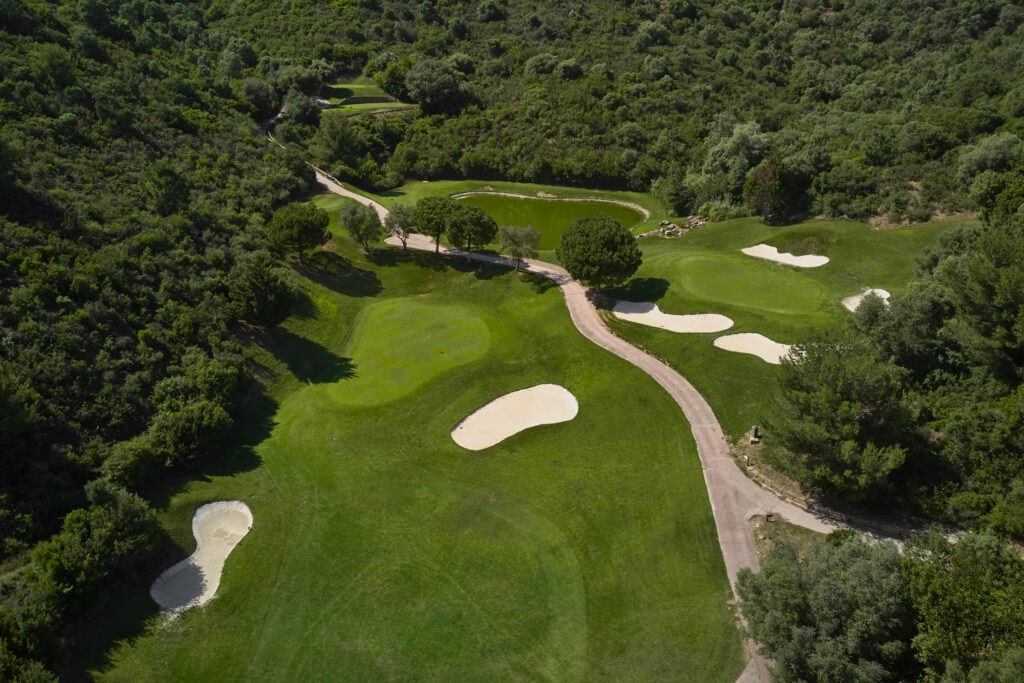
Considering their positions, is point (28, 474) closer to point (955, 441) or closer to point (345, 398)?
point (345, 398)

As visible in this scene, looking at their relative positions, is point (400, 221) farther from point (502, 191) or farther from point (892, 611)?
point (892, 611)

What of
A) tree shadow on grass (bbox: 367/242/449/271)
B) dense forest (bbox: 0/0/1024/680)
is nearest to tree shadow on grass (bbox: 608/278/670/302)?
dense forest (bbox: 0/0/1024/680)

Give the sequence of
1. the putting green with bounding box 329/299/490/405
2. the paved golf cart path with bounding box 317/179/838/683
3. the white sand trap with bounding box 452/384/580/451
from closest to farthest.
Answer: the paved golf cart path with bounding box 317/179/838/683 < the white sand trap with bounding box 452/384/580/451 < the putting green with bounding box 329/299/490/405

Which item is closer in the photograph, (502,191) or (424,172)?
(502,191)

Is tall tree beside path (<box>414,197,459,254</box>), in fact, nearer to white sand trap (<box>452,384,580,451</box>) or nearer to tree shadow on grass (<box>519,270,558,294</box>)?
tree shadow on grass (<box>519,270,558,294</box>)

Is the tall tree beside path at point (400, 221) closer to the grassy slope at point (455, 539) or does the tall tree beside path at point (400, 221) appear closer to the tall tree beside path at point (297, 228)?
the tall tree beside path at point (297, 228)

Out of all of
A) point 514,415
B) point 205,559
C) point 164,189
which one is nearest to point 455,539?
point 514,415
